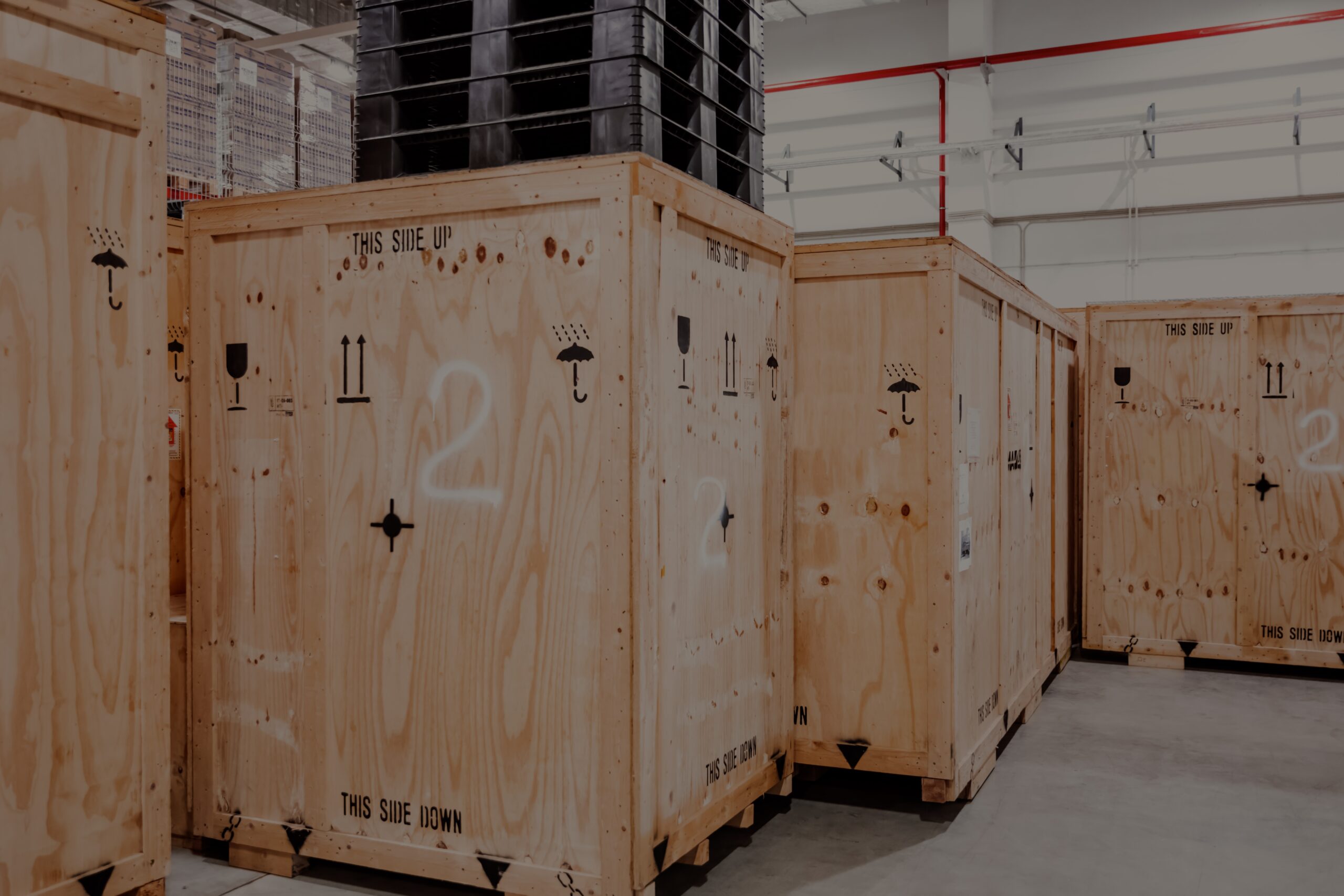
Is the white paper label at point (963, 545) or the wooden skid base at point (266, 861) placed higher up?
the white paper label at point (963, 545)

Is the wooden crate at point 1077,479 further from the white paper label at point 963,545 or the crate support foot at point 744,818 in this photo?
the crate support foot at point 744,818

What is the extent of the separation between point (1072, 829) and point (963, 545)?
1.23 meters

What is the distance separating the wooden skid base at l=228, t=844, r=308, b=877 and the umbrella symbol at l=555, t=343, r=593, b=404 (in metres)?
1.96

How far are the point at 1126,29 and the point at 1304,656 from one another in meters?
6.16

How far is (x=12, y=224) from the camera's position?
2.42m

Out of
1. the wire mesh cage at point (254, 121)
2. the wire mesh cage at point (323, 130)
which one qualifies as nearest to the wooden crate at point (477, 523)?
the wire mesh cage at point (254, 121)

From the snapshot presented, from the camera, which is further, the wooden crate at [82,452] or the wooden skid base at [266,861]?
the wooden skid base at [266,861]

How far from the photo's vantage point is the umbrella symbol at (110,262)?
2621 millimetres

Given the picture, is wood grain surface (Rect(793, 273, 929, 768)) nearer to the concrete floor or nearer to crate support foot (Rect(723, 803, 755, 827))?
the concrete floor

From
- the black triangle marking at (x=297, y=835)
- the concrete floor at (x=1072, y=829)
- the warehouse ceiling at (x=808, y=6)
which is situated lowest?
the concrete floor at (x=1072, y=829)

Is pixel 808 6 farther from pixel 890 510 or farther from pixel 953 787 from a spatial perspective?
pixel 953 787

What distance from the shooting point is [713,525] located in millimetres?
3762

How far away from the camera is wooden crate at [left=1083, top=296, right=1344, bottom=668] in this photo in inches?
276

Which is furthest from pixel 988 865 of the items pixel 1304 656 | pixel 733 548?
pixel 1304 656
